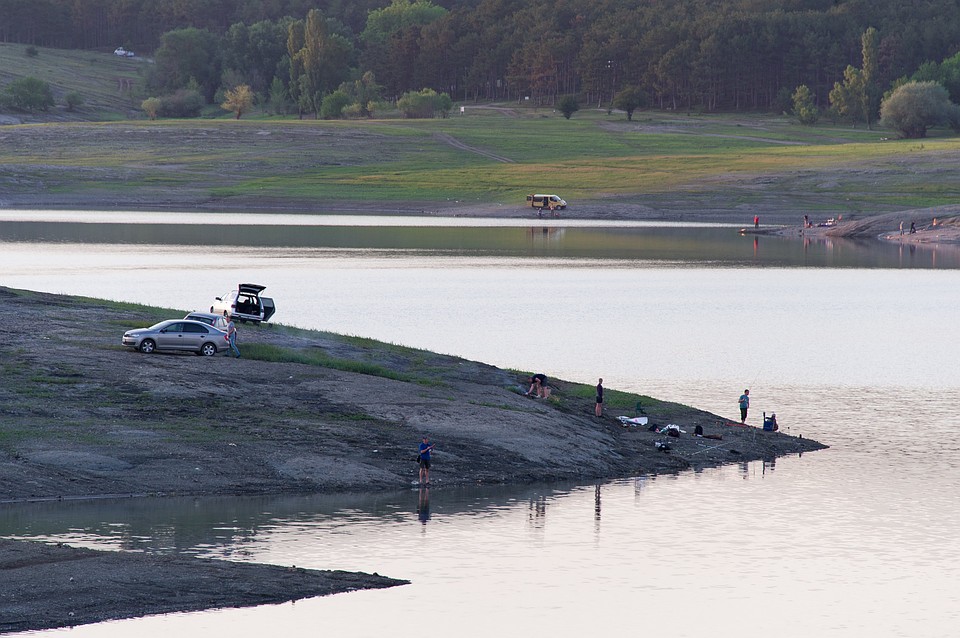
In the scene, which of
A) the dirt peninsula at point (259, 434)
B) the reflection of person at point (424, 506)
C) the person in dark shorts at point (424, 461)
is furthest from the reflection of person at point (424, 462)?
the dirt peninsula at point (259, 434)

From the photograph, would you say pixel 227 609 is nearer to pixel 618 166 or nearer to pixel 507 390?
pixel 507 390

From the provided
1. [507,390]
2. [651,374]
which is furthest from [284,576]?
[651,374]

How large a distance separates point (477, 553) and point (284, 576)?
5801 millimetres

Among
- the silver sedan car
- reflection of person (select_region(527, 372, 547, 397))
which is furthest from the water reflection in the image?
reflection of person (select_region(527, 372, 547, 397))

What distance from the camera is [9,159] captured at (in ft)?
624

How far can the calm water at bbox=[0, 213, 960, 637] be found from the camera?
30406 mm

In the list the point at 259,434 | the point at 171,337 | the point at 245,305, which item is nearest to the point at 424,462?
the point at 259,434

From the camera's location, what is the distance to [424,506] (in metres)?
38.3

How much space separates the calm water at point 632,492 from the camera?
1197 inches

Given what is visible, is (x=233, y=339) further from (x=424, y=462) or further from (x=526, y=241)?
(x=526, y=241)

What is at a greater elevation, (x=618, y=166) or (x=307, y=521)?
(x=618, y=166)

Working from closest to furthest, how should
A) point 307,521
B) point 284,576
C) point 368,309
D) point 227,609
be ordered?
1. point 227,609
2. point 284,576
3. point 307,521
4. point 368,309

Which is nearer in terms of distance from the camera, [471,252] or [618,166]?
[471,252]

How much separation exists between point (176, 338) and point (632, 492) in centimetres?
1750
